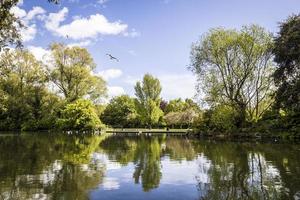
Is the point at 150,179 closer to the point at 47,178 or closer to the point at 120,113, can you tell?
the point at 47,178

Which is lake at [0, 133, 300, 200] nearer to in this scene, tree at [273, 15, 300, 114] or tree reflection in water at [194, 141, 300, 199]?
tree reflection in water at [194, 141, 300, 199]

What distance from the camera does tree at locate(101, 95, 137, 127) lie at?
82.4m

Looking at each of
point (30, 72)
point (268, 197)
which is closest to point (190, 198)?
point (268, 197)

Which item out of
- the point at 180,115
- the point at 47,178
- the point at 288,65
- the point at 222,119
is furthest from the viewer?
the point at 180,115

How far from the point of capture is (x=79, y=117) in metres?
62.2

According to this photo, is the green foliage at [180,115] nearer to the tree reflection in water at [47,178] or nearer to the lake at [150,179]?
the lake at [150,179]

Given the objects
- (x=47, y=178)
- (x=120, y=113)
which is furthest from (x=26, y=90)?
(x=47, y=178)

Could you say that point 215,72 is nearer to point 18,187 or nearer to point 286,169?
point 286,169

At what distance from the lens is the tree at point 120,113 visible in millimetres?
82375

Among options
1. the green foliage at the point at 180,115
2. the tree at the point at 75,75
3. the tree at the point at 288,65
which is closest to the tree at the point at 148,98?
the green foliage at the point at 180,115

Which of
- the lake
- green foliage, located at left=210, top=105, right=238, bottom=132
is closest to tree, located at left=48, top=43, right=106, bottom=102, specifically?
green foliage, located at left=210, top=105, right=238, bottom=132

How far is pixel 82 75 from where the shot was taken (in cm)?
6556

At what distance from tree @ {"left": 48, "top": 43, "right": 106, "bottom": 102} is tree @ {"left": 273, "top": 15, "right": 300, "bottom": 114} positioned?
A: 3749cm

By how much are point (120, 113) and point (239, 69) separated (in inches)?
1626
